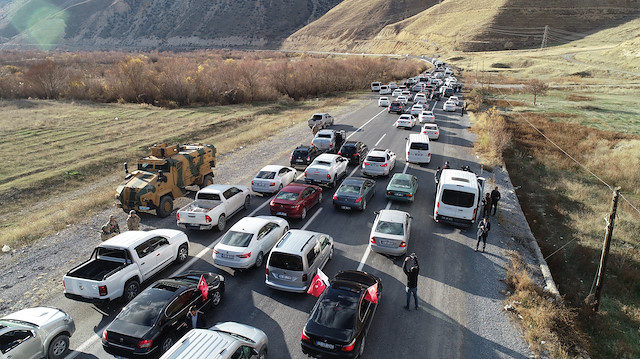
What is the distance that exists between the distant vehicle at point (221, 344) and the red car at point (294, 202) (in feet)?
25.1

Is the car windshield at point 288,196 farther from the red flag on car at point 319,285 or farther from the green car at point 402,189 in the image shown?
the red flag on car at point 319,285

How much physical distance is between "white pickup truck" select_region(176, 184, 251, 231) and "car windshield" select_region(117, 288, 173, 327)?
5665 mm

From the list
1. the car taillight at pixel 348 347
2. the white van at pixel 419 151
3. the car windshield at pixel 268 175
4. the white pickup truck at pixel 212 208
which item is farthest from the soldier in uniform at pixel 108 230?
the white van at pixel 419 151

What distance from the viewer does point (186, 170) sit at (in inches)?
732

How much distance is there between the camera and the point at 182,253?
13.1 meters

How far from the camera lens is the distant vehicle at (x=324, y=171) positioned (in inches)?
778

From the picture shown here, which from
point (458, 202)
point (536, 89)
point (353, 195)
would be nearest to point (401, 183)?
point (353, 195)

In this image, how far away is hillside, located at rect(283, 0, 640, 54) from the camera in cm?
12631

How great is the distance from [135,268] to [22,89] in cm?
6477

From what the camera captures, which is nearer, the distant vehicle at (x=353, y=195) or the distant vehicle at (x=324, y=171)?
the distant vehicle at (x=353, y=195)

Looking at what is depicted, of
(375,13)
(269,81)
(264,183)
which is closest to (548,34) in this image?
(375,13)

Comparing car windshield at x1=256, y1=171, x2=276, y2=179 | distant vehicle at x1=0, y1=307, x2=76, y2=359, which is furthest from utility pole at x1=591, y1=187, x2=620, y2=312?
distant vehicle at x1=0, y1=307, x2=76, y2=359

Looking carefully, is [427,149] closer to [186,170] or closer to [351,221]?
[351,221]

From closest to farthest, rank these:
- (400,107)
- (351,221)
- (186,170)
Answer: (351,221) → (186,170) → (400,107)
